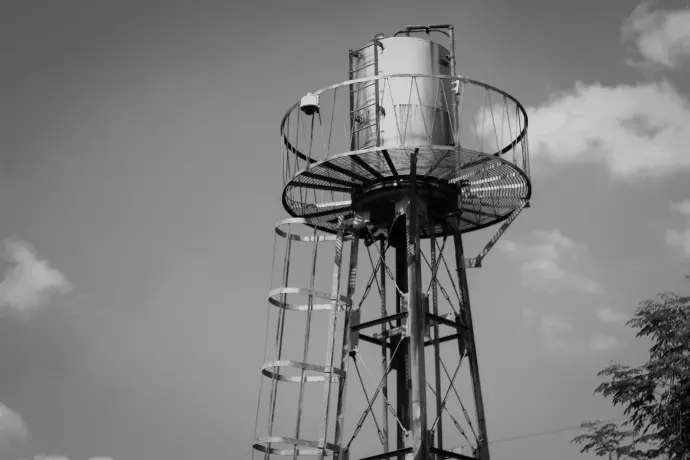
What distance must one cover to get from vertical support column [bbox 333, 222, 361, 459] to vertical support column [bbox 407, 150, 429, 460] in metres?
2.13

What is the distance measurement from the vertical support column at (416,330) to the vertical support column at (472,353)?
2114mm

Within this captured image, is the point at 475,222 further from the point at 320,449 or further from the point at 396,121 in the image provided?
the point at 320,449

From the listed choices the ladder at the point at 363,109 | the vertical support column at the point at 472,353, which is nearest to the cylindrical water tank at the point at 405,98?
the ladder at the point at 363,109

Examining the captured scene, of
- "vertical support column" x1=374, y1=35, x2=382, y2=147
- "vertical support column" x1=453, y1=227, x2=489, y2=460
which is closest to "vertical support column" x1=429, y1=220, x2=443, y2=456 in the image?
"vertical support column" x1=453, y1=227, x2=489, y2=460

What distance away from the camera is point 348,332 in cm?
2652

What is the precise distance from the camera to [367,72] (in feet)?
89.4

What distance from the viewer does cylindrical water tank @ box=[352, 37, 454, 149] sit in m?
25.8

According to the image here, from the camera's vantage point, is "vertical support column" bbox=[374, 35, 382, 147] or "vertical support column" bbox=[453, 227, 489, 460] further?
"vertical support column" bbox=[453, 227, 489, 460]

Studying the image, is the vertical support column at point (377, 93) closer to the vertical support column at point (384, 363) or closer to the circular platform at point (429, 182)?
the circular platform at point (429, 182)

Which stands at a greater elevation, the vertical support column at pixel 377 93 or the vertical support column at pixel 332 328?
the vertical support column at pixel 377 93

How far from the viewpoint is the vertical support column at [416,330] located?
2344cm

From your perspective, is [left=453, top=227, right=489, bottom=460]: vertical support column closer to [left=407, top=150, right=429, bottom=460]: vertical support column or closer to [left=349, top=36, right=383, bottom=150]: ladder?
[left=407, top=150, right=429, bottom=460]: vertical support column

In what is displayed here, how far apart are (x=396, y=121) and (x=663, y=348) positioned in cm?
960

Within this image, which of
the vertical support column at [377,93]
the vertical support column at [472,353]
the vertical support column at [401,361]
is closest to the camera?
the vertical support column at [377,93]
